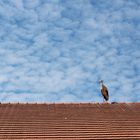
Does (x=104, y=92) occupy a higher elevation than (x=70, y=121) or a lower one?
higher

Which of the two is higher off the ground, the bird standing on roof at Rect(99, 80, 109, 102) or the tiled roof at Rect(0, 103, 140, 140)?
the bird standing on roof at Rect(99, 80, 109, 102)

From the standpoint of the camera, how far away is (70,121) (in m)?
14.9

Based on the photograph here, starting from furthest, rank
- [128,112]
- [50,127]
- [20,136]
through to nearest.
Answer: [128,112] < [50,127] < [20,136]

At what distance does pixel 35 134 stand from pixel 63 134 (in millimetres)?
1017

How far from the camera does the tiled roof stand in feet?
44.5

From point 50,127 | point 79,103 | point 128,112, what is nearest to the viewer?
point 50,127

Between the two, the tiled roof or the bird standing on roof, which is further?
the bird standing on roof

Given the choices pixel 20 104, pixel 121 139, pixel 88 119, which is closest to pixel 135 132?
pixel 121 139

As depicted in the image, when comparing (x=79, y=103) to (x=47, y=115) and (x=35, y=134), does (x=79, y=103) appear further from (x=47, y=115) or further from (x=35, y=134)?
(x=35, y=134)

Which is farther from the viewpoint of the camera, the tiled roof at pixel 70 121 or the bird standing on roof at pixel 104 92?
the bird standing on roof at pixel 104 92

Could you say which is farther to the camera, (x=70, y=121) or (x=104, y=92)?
(x=104, y=92)

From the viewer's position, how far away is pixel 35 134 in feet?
44.1

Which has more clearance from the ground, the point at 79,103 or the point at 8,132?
the point at 79,103

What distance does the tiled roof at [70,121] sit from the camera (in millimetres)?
13570
